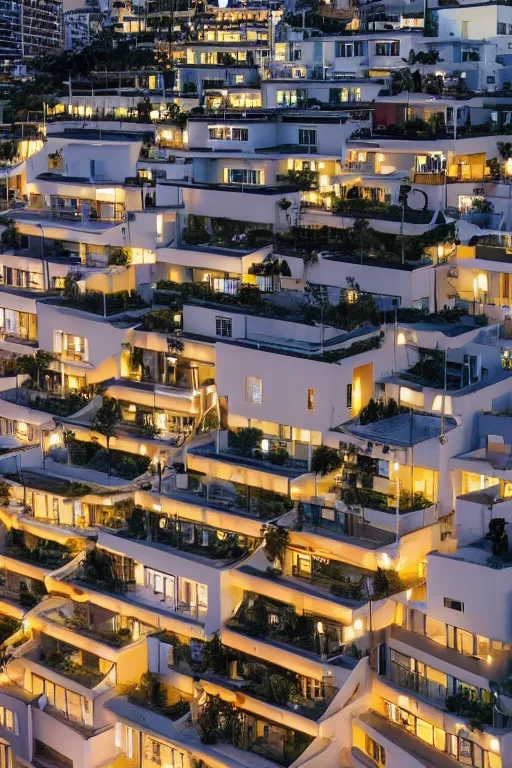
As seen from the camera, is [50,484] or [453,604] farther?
[50,484]

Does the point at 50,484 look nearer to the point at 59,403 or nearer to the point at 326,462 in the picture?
the point at 59,403

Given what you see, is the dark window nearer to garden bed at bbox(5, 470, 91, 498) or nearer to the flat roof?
the flat roof

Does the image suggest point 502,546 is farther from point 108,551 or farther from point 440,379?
point 108,551

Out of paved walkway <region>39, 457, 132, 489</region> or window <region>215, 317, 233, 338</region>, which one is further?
window <region>215, 317, 233, 338</region>

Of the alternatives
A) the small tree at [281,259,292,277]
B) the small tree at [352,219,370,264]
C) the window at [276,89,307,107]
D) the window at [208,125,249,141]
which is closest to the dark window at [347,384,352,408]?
the small tree at [352,219,370,264]

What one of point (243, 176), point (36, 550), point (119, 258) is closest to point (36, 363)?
point (119, 258)

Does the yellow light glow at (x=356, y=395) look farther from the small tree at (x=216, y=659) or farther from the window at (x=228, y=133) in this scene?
the window at (x=228, y=133)

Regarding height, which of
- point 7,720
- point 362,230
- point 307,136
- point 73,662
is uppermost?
point 307,136
